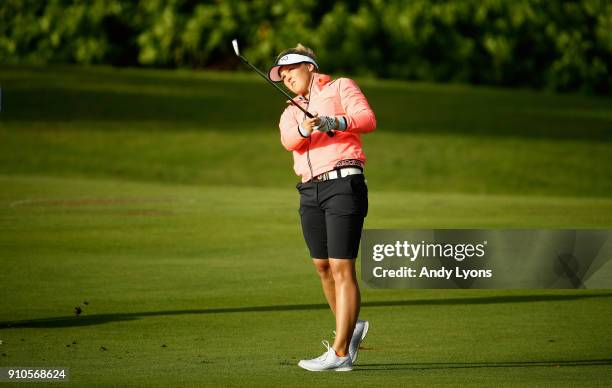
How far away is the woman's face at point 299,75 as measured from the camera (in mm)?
7570

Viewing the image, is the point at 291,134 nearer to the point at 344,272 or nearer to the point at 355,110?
the point at 355,110

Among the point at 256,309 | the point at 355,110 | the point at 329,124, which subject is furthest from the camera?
the point at 256,309

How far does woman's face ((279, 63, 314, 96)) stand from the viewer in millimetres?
7570

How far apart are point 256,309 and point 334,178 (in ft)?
10.2

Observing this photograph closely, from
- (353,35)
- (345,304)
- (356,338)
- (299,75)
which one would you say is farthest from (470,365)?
(353,35)

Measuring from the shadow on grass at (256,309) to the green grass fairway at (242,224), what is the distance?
34 millimetres

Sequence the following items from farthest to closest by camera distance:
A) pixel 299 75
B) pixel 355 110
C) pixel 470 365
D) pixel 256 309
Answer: pixel 256 309, pixel 470 365, pixel 299 75, pixel 355 110

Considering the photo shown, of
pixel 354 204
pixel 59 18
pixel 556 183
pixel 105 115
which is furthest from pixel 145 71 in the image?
pixel 354 204

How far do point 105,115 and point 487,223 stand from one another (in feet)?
58.9

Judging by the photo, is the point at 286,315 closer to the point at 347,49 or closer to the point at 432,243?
the point at 432,243

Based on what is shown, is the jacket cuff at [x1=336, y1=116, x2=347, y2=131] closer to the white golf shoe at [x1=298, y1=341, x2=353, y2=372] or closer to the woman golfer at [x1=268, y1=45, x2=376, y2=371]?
the woman golfer at [x1=268, y1=45, x2=376, y2=371]

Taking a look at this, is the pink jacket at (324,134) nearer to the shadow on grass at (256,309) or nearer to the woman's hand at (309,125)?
the woman's hand at (309,125)

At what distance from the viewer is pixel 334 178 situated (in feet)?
24.2

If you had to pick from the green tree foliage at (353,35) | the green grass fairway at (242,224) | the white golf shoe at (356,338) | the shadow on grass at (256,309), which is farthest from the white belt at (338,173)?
the green tree foliage at (353,35)
